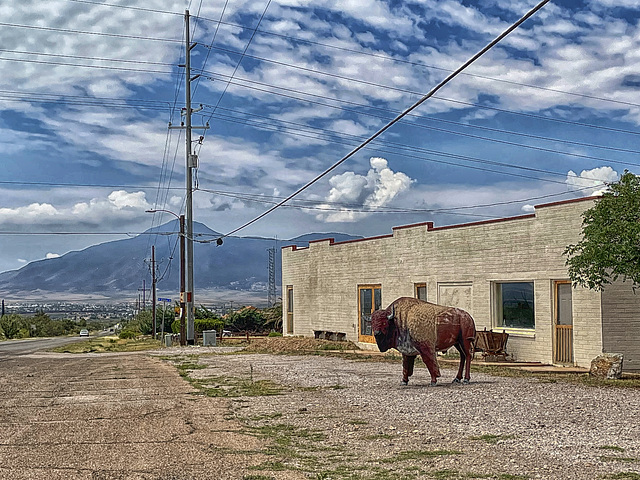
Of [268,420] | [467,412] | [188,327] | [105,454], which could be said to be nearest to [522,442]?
[467,412]

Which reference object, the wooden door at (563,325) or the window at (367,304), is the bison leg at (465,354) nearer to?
the wooden door at (563,325)

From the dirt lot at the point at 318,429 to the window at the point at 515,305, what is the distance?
15.7 feet

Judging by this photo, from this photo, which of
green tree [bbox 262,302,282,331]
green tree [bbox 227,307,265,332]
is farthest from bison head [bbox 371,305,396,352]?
green tree [bbox 227,307,265,332]

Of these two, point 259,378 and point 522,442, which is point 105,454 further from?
point 259,378

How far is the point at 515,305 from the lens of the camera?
930 inches

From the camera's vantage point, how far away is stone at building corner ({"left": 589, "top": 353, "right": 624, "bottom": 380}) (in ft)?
58.0

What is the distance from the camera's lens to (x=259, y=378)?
19453 millimetres

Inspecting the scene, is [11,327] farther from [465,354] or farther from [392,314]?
[465,354]

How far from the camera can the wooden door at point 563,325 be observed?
70.6 ft

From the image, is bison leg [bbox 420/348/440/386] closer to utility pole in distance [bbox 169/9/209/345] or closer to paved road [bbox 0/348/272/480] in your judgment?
paved road [bbox 0/348/272/480]

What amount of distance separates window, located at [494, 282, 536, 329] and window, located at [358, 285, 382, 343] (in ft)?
22.1

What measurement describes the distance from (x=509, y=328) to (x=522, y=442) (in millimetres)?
13893

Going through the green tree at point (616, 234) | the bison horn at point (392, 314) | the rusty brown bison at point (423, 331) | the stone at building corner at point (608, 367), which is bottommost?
the stone at building corner at point (608, 367)

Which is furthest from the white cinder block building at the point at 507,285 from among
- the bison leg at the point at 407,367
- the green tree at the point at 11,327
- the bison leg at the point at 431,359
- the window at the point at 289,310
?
the green tree at the point at 11,327
